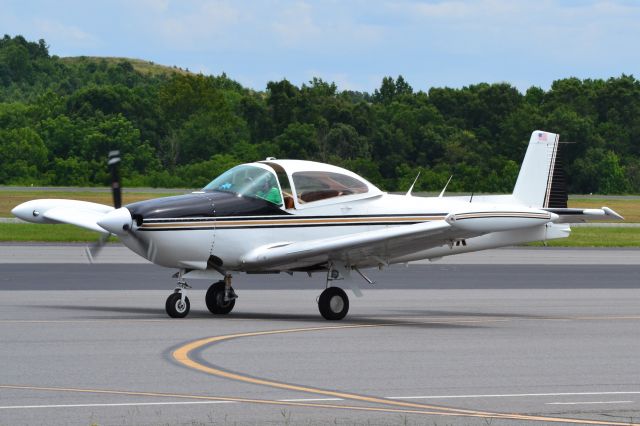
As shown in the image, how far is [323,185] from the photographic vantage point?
61.7 ft

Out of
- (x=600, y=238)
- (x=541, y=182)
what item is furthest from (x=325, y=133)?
(x=541, y=182)

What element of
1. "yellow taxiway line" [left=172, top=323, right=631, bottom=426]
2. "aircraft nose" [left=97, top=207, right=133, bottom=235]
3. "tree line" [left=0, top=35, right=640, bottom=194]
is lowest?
"yellow taxiway line" [left=172, top=323, right=631, bottom=426]

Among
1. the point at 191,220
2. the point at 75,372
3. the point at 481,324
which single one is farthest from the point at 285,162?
the point at 75,372

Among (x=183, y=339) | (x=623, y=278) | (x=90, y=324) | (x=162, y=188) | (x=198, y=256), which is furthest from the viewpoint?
(x=162, y=188)

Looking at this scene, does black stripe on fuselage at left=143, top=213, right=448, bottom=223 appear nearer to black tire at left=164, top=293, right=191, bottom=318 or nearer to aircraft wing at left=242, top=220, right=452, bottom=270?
aircraft wing at left=242, top=220, right=452, bottom=270

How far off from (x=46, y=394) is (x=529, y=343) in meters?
6.90

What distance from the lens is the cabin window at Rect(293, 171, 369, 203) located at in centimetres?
1859

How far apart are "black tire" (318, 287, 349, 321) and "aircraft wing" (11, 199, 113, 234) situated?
412cm

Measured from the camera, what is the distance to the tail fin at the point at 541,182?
21.3 metres

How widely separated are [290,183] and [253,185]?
555 mm

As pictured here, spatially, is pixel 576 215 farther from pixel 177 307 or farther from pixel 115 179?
pixel 115 179

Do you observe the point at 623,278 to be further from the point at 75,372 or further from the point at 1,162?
the point at 1,162

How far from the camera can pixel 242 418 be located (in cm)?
964

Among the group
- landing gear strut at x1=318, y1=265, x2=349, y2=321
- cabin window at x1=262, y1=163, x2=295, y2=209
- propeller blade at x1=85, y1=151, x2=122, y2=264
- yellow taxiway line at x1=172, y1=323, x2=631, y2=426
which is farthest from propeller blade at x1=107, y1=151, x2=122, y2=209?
yellow taxiway line at x1=172, y1=323, x2=631, y2=426
